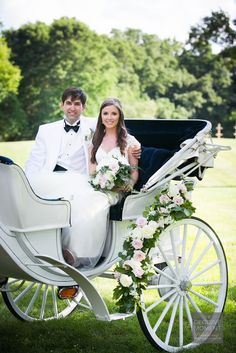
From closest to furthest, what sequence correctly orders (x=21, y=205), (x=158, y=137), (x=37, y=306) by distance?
(x=21, y=205) → (x=158, y=137) → (x=37, y=306)

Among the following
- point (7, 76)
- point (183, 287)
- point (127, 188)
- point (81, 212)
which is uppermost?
point (7, 76)

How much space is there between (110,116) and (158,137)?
0.60 meters

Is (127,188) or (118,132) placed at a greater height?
(118,132)

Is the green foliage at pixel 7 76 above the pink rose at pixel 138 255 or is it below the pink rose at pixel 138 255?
above

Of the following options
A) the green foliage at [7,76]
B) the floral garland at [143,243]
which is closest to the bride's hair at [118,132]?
the floral garland at [143,243]

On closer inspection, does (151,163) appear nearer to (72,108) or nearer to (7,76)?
(72,108)

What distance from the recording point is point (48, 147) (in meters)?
4.14

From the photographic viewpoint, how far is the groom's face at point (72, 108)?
407 centimetres

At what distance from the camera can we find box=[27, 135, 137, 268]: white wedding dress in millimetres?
3547

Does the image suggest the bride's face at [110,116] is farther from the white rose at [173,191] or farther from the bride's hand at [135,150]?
the white rose at [173,191]

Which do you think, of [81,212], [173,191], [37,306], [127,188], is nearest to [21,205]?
[81,212]

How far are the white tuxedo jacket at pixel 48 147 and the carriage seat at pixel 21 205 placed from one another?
775mm

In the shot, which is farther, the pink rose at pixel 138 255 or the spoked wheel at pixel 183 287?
the spoked wheel at pixel 183 287

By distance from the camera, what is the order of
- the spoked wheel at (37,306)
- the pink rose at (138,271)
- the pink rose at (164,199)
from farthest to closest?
the spoked wheel at (37,306) < the pink rose at (164,199) < the pink rose at (138,271)
